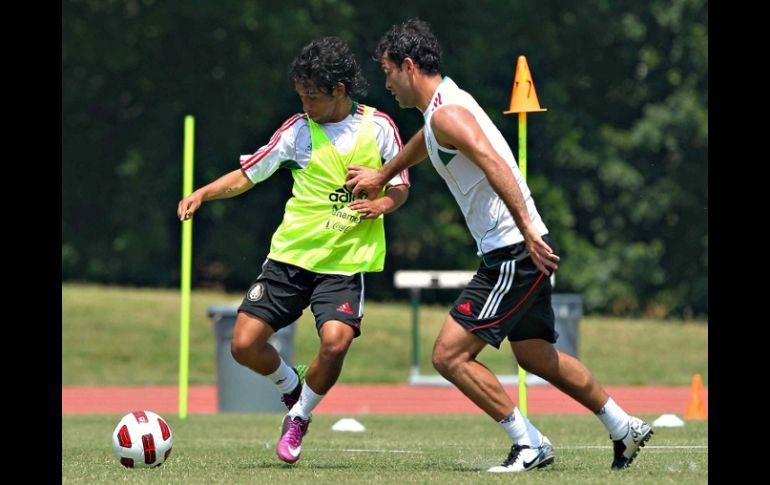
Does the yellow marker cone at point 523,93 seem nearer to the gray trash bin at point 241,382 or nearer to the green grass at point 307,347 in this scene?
the gray trash bin at point 241,382

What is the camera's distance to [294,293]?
8195mm

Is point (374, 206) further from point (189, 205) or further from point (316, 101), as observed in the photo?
point (189, 205)

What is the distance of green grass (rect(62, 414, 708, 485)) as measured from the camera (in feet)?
23.1

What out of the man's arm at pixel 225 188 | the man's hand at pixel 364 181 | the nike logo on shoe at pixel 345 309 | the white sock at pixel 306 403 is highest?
the man's hand at pixel 364 181

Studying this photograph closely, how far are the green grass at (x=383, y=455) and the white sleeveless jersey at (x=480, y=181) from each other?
1225 millimetres

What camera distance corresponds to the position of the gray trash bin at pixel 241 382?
47.6 feet

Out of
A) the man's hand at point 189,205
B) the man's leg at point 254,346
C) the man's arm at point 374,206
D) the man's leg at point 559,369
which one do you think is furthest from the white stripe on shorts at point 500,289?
the man's hand at point 189,205

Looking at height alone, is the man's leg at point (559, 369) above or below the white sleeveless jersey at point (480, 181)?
below

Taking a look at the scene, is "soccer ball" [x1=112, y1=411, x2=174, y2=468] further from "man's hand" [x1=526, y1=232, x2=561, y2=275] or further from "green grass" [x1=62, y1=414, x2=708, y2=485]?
"man's hand" [x1=526, y1=232, x2=561, y2=275]

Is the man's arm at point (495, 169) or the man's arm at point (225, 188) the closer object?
the man's arm at point (495, 169)

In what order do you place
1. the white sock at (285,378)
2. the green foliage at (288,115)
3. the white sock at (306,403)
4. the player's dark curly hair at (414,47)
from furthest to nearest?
the green foliage at (288,115) → the white sock at (285,378) → the white sock at (306,403) → the player's dark curly hair at (414,47)

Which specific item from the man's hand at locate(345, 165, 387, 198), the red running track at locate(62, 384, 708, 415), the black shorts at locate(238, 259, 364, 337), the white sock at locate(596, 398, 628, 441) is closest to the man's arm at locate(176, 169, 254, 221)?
the black shorts at locate(238, 259, 364, 337)

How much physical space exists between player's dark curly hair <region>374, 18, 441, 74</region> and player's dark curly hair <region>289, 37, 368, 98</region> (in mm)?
731
